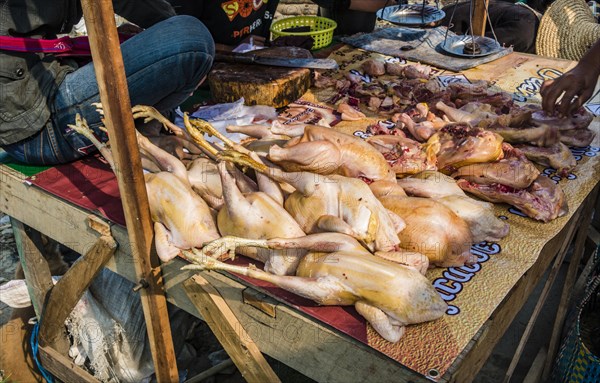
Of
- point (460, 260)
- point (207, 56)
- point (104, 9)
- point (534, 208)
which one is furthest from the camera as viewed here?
point (207, 56)

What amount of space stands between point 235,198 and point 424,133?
1.55m

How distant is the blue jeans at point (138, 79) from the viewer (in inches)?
118

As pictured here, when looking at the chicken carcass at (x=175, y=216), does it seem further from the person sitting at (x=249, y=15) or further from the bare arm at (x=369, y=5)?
the bare arm at (x=369, y=5)

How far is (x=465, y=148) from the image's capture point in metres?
3.12

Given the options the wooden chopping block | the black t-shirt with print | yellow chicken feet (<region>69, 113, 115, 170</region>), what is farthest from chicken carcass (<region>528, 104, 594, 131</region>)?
the black t-shirt with print

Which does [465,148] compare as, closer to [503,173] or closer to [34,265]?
[503,173]

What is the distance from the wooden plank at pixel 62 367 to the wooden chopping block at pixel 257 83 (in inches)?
84.9

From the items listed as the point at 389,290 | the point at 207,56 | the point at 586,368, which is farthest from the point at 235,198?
the point at 586,368

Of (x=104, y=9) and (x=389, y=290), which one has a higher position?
(x=104, y=9)

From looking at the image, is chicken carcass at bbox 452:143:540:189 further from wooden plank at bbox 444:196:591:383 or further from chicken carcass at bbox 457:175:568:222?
wooden plank at bbox 444:196:591:383

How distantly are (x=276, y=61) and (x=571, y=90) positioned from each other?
2134mm

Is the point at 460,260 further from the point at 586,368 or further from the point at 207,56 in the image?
the point at 207,56

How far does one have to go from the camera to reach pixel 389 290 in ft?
6.93

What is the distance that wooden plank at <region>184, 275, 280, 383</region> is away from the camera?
8.00 ft
